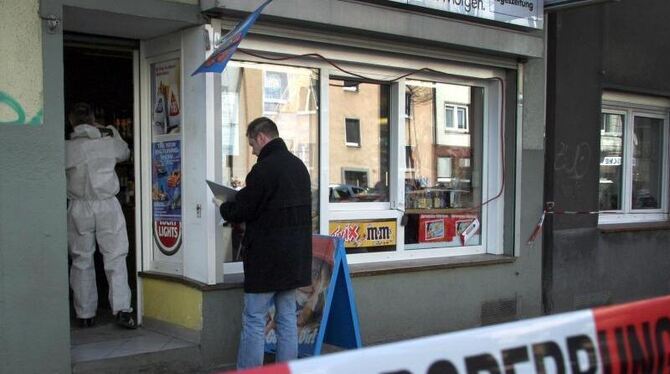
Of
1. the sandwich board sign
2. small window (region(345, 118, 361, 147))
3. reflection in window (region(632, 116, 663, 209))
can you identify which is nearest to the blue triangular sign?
the sandwich board sign

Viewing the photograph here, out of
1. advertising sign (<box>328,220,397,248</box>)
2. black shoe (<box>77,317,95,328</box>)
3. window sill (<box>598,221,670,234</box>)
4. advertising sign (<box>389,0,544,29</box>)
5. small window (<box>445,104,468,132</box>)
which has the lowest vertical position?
black shoe (<box>77,317,95,328</box>)

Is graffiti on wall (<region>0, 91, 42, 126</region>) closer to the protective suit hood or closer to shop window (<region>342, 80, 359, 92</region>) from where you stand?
the protective suit hood

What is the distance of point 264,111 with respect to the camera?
18.6ft

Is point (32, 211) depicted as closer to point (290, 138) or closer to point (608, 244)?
point (290, 138)

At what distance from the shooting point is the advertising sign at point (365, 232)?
6009mm

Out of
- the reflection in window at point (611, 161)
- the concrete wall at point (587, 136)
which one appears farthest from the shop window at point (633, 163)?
the concrete wall at point (587, 136)

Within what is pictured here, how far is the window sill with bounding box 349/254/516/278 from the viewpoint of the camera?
585 centimetres

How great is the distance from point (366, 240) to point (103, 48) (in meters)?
2.76

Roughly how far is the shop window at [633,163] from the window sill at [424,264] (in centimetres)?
219

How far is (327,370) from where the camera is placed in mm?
2273

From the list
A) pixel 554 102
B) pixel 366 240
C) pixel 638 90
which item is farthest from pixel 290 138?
pixel 638 90

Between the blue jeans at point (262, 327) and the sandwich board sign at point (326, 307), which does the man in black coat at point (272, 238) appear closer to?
the blue jeans at point (262, 327)

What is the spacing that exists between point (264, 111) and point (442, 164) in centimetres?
212

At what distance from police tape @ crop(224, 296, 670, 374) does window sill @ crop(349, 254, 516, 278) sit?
2.97 meters
